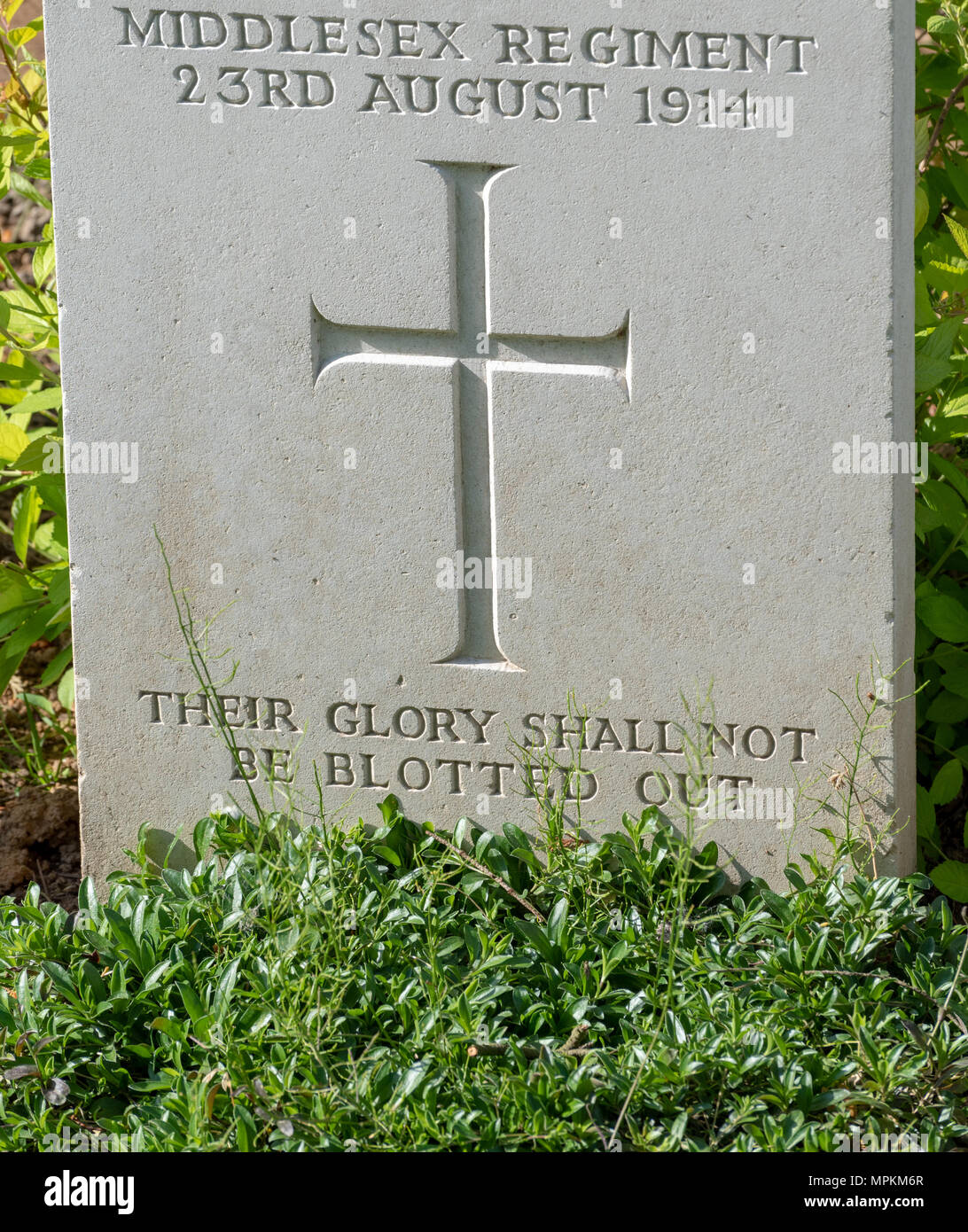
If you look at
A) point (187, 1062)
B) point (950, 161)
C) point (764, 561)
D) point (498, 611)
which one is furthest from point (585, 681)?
point (950, 161)

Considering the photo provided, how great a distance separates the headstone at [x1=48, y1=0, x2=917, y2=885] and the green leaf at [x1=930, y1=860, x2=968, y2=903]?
155 mm

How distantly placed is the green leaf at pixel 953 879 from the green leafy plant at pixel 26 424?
6.29 feet

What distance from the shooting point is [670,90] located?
226 centimetres

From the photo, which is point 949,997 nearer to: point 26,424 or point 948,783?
point 948,783

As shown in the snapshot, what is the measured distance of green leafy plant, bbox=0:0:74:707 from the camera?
3023 millimetres

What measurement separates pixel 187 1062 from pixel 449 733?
2.52ft

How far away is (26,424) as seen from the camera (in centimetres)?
332

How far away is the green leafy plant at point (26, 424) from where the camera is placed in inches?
119

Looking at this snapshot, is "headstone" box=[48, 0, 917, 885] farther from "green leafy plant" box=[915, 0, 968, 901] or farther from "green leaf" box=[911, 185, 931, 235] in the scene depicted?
"green leaf" box=[911, 185, 931, 235]

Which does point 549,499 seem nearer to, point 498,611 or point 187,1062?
point 498,611
